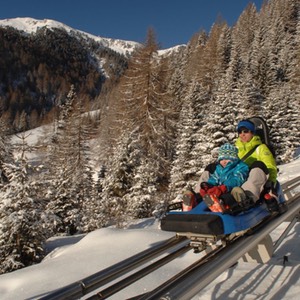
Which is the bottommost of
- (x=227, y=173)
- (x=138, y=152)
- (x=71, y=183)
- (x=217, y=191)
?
(x=217, y=191)

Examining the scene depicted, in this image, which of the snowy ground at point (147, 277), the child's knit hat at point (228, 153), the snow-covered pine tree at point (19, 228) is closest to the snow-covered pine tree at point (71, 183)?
the snow-covered pine tree at point (19, 228)

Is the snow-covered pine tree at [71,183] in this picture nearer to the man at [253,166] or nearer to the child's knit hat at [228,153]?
the man at [253,166]

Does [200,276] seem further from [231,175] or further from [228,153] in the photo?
[228,153]

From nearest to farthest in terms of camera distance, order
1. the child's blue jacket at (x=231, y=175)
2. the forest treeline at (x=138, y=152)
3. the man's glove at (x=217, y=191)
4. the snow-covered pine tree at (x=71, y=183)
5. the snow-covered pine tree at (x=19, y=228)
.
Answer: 1. the man's glove at (x=217, y=191)
2. the child's blue jacket at (x=231, y=175)
3. the snow-covered pine tree at (x=19, y=228)
4. the forest treeline at (x=138, y=152)
5. the snow-covered pine tree at (x=71, y=183)

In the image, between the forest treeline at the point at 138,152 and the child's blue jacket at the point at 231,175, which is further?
the forest treeline at the point at 138,152

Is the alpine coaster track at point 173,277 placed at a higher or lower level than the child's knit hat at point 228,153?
lower

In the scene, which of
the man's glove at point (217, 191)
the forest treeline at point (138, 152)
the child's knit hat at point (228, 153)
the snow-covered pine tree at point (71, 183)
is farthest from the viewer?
the snow-covered pine tree at point (71, 183)

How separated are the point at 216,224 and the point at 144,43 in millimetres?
25069

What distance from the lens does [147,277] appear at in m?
4.69

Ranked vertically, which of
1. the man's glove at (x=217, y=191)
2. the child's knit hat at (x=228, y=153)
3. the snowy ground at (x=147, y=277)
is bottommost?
the snowy ground at (x=147, y=277)

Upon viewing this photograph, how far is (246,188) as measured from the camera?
177 inches

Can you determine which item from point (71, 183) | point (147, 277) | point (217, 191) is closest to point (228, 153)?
point (217, 191)

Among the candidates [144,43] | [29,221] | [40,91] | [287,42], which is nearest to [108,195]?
[29,221]

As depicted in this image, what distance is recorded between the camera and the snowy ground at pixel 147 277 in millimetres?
3762
